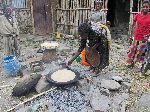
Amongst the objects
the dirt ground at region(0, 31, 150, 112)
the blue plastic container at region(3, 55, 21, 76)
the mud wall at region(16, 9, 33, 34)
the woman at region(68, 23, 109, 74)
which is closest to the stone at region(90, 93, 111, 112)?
the dirt ground at region(0, 31, 150, 112)

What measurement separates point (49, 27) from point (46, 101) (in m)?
7.43

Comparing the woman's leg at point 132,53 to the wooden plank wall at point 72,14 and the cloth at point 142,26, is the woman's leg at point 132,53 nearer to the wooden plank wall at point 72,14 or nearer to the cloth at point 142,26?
the cloth at point 142,26

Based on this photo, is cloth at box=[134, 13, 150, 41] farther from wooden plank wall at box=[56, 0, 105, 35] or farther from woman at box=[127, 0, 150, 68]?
wooden plank wall at box=[56, 0, 105, 35]

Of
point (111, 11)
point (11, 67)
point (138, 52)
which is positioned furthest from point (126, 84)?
point (111, 11)

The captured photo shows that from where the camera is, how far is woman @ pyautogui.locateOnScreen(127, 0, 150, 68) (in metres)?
7.97

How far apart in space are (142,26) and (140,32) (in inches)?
7.5

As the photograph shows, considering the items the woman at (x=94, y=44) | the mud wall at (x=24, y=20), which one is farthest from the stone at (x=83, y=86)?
the mud wall at (x=24, y=20)

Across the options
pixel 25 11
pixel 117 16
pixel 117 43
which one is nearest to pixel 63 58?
pixel 117 43

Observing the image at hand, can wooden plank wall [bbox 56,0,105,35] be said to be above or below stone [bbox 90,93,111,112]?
above

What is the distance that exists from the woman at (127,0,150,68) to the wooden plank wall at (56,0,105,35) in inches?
164

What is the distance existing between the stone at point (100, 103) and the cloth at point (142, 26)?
2.38 meters

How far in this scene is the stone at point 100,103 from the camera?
6.27m

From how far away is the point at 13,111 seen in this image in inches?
255

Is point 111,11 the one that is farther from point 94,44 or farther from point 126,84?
point 126,84
